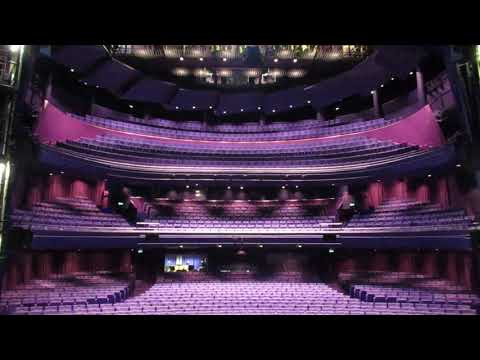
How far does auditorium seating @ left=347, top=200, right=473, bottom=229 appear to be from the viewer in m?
13.8

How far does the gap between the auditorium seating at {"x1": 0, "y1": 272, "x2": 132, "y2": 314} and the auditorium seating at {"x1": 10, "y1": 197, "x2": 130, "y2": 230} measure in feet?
7.90

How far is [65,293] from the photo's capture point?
12.4m

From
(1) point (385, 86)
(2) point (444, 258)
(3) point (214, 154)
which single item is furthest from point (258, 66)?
(2) point (444, 258)

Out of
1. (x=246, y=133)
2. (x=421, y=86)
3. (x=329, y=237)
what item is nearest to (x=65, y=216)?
(x=329, y=237)

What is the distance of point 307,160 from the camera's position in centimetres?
1995

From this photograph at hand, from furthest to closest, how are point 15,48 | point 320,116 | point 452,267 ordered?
1. point 320,116
2. point 452,267
3. point 15,48

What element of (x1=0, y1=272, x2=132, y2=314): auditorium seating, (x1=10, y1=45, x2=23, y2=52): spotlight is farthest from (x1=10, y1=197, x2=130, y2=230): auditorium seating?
(x1=10, y1=45, x2=23, y2=52): spotlight

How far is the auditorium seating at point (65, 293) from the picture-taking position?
10.7 metres

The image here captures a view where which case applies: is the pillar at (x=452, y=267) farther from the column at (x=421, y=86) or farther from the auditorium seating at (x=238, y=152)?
the column at (x=421, y=86)

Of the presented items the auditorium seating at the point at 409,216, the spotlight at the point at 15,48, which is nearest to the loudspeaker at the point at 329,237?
the auditorium seating at the point at 409,216

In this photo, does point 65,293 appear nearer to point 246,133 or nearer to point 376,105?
point 246,133

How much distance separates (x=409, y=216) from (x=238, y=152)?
10.8 meters
